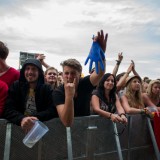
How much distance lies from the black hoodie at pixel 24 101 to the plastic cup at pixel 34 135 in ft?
0.55

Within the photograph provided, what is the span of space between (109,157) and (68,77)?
1403 millimetres

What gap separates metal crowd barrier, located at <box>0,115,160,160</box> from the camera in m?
2.87

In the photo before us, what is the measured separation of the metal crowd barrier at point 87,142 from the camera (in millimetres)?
2867

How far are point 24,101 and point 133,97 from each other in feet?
8.53

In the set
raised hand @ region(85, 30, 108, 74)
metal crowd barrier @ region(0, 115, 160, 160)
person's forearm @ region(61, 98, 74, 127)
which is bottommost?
metal crowd barrier @ region(0, 115, 160, 160)

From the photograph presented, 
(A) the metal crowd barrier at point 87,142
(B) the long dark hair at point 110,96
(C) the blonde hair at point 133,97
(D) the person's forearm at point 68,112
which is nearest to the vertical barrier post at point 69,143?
(A) the metal crowd barrier at point 87,142

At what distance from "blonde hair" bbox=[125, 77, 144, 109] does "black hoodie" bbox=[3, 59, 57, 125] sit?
85.9 inches

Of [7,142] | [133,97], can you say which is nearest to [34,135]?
[7,142]

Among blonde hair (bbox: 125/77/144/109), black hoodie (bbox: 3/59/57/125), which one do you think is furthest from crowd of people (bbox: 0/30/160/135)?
blonde hair (bbox: 125/77/144/109)

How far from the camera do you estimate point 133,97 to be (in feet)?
16.8

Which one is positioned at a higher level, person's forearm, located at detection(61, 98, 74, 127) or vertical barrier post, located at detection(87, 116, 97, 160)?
person's forearm, located at detection(61, 98, 74, 127)

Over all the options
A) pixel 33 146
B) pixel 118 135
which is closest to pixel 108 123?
pixel 118 135

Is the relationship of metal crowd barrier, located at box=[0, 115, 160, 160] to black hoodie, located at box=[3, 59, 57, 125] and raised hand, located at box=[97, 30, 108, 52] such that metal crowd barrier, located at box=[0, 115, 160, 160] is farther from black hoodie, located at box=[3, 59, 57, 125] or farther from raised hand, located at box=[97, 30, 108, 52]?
raised hand, located at box=[97, 30, 108, 52]

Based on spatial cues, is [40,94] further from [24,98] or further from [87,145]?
[87,145]
